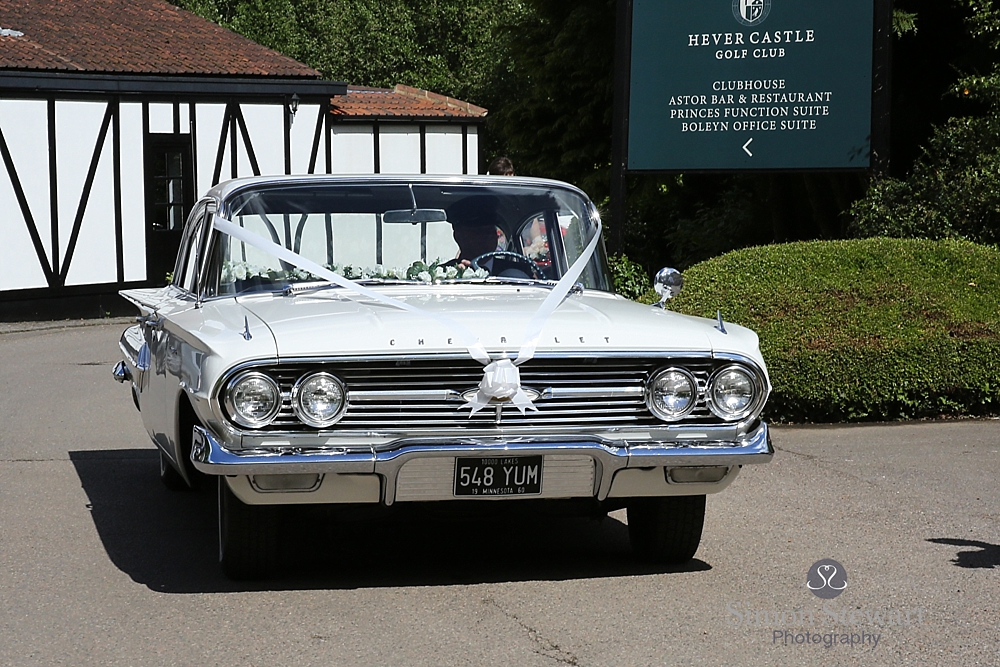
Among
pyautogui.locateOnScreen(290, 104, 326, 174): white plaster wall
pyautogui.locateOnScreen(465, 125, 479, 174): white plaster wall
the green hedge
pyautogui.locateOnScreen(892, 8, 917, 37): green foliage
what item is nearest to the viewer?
the green hedge

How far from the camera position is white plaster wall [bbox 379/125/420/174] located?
1198 inches

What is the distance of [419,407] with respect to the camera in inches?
203

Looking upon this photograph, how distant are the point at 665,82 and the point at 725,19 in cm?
84

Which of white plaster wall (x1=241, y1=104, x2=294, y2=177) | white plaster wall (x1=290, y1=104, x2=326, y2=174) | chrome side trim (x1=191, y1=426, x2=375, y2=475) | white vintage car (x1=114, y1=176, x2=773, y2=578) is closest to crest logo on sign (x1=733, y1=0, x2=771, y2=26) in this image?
white vintage car (x1=114, y1=176, x2=773, y2=578)

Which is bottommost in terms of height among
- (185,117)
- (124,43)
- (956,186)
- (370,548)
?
(370,548)

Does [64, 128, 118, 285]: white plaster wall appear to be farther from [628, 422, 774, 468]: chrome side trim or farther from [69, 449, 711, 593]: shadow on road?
[628, 422, 774, 468]: chrome side trim

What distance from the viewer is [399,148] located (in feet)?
101

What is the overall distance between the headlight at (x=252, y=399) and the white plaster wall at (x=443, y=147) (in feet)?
87.0

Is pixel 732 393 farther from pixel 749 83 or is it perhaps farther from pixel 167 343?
pixel 749 83

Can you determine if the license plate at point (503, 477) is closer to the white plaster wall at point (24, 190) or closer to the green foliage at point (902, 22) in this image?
the green foliage at point (902, 22)

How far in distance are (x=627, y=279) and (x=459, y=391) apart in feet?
27.0

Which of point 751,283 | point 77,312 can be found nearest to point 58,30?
point 77,312

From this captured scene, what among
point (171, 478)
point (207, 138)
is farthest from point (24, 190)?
point (171, 478)

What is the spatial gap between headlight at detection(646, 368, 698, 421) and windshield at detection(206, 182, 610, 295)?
1355 mm
